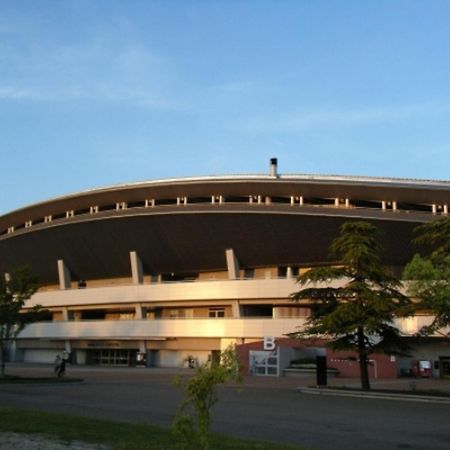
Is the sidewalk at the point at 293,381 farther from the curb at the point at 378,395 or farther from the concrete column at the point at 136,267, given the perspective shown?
the concrete column at the point at 136,267

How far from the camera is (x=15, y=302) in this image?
36.4 metres

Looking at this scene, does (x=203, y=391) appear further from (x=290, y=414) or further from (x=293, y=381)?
(x=293, y=381)

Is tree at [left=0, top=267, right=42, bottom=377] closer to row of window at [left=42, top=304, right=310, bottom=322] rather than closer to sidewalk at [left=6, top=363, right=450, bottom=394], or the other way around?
sidewalk at [left=6, top=363, right=450, bottom=394]

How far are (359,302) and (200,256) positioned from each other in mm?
37413

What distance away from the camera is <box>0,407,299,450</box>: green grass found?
11102 millimetres

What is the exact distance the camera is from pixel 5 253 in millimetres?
84688

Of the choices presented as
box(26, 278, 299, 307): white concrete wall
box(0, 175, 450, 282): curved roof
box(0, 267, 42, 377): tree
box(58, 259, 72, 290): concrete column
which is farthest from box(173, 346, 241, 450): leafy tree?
box(58, 259, 72, 290): concrete column

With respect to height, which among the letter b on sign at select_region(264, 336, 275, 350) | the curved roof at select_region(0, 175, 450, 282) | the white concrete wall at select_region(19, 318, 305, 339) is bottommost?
the letter b on sign at select_region(264, 336, 275, 350)

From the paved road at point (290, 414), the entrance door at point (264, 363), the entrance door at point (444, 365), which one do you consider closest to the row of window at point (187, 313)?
the entrance door at point (264, 363)

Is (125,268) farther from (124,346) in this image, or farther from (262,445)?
(262,445)

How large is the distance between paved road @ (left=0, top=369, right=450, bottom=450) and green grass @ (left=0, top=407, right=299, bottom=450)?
1.54 metres

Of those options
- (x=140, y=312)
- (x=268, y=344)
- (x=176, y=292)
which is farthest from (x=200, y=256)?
(x=268, y=344)

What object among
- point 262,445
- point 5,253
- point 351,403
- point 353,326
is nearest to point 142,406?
point 351,403

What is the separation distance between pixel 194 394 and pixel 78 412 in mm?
11283
